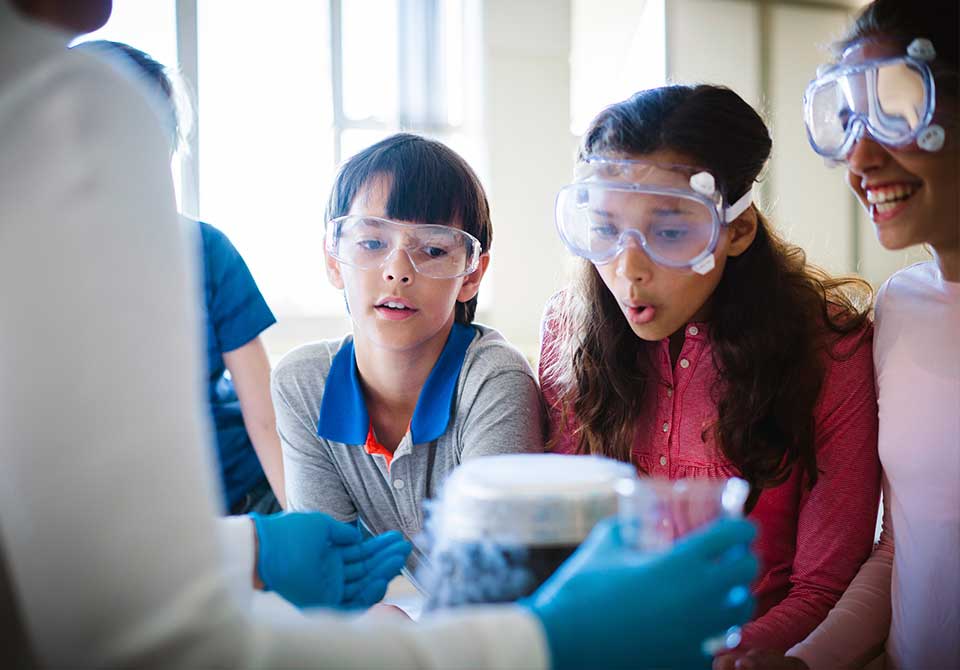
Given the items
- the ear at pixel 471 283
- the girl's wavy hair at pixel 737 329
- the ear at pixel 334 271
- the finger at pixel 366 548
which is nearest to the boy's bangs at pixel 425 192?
the ear at pixel 471 283

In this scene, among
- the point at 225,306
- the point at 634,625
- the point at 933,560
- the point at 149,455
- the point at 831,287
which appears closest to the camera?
the point at 149,455

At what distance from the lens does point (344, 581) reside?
1.20 meters

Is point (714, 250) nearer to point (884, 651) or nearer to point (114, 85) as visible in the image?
point (884, 651)

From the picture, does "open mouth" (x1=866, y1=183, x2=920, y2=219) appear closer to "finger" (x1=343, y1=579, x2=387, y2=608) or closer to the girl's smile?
the girl's smile

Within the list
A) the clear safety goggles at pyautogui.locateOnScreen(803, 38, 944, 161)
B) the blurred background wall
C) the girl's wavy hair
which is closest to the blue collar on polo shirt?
Answer: the girl's wavy hair

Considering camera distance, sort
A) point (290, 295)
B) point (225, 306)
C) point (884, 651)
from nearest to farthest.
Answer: point (884, 651) < point (225, 306) < point (290, 295)

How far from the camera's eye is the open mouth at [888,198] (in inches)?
46.3

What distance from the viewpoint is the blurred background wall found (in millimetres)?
3910

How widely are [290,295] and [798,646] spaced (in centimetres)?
331

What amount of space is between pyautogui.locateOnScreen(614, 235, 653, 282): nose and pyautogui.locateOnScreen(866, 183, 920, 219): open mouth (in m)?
0.35

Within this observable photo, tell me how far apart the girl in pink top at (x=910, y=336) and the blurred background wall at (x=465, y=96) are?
2611 mm

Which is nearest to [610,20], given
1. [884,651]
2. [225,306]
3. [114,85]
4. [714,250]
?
[225,306]

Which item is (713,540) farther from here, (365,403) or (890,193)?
(365,403)

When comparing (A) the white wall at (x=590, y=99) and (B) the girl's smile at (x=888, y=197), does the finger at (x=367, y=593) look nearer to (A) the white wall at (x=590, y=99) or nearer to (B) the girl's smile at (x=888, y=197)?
(B) the girl's smile at (x=888, y=197)
